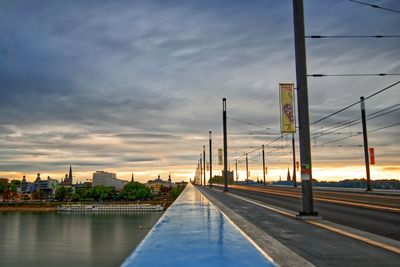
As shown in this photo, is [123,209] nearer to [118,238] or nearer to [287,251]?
[118,238]

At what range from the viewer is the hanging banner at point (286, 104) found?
1708cm

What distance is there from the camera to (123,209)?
163500 mm

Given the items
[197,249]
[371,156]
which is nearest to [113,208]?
[371,156]

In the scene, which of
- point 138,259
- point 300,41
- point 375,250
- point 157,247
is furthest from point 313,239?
point 300,41

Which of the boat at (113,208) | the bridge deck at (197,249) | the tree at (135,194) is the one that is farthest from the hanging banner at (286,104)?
the tree at (135,194)

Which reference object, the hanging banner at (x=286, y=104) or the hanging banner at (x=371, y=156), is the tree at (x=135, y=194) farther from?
the hanging banner at (x=286, y=104)

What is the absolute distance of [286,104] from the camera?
17156mm

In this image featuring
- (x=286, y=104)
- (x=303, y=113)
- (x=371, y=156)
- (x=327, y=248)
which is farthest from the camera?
(x=371, y=156)

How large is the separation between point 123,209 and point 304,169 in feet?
517

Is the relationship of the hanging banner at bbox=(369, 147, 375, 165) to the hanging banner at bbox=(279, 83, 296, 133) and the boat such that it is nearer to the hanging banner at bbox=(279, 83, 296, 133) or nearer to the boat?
the hanging banner at bbox=(279, 83, 296, 133)

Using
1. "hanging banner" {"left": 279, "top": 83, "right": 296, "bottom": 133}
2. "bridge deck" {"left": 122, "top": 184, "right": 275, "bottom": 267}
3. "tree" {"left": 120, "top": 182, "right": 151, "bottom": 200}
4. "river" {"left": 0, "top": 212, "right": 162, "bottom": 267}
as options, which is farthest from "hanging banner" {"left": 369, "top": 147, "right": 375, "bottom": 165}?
"tree" {"left": 120, "top": 182, "right": 151, "bottom": 200}

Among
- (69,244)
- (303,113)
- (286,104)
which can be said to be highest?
(286,104)

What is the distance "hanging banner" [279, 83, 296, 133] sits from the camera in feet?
56.0

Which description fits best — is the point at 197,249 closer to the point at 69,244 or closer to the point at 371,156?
the point at 371,156
